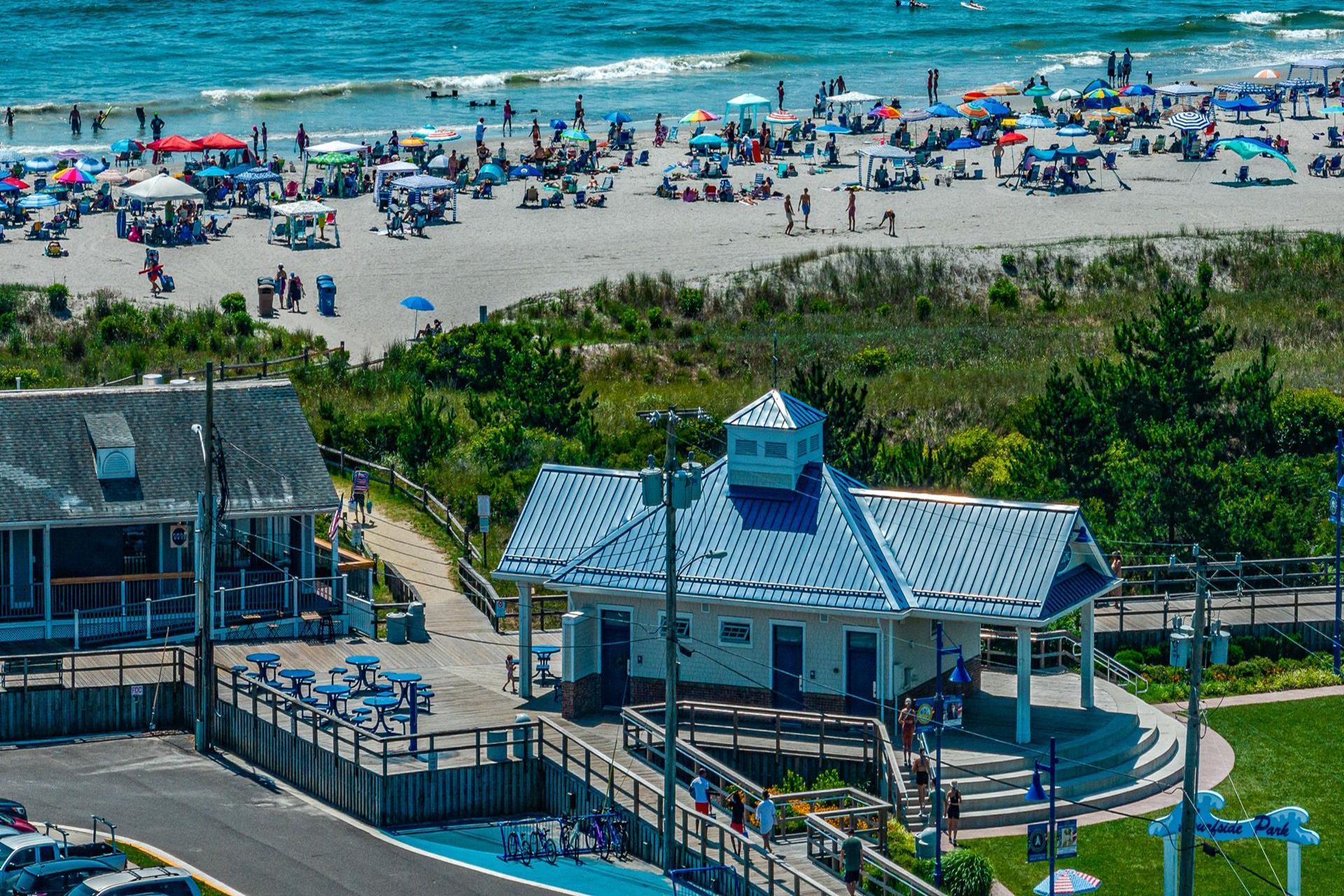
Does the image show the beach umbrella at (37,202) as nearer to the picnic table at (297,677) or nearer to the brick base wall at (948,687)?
the picnic table at (297,677)

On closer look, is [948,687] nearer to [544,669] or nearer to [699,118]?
[544,669]

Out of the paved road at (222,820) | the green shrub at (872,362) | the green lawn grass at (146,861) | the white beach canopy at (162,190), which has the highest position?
the white beach canopy at (162,190)

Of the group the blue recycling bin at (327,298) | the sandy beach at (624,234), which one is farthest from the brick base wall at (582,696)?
the blue recycling bin at (327,298)

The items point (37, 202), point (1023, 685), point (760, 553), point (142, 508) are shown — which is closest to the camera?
point (1023, 685)

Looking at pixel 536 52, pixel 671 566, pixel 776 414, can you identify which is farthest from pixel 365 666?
pixel 536 52

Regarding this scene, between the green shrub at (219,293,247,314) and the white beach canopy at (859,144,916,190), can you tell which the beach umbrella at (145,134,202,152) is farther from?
the white beach canopy at (859,144,916,190)
